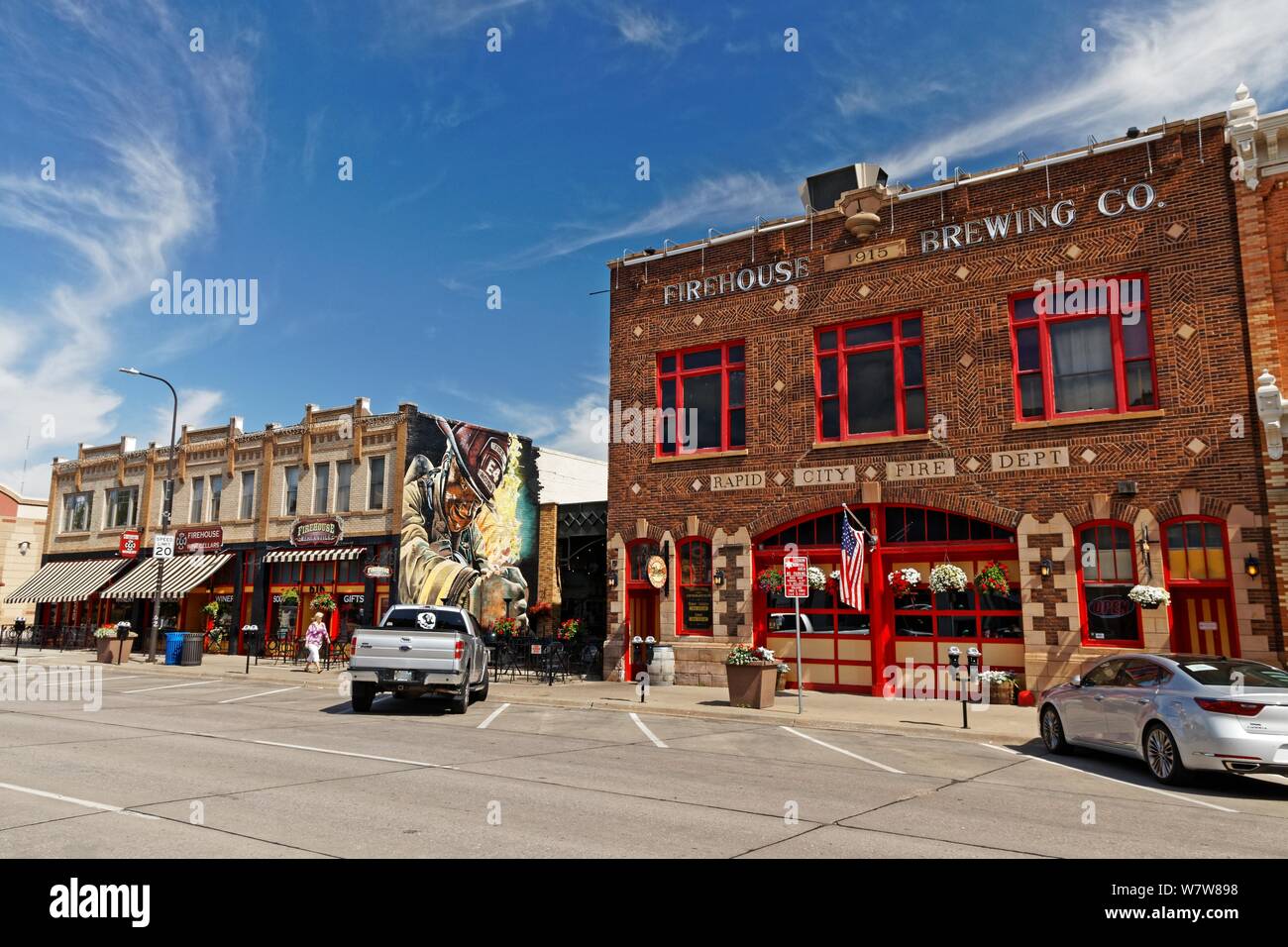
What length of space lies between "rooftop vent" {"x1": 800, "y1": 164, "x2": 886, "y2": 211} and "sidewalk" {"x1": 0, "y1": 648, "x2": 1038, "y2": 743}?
12.8 m

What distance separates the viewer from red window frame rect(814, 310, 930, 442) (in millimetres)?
21734

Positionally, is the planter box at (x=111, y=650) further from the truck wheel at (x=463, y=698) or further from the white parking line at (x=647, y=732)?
the white parking line at (x=647, y=732)

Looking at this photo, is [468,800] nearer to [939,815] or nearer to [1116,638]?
[939,815]

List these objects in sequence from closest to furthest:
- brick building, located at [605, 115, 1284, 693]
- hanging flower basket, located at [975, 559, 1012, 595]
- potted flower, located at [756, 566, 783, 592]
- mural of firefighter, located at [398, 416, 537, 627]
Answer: brick building, located at [605, 115, 1284, 693]
hanging flower basket, located at [975, 559, 1012, 595]
potted flower, located at [756, 566, 783, 592]
mural of firefighter, located at [398, 416, 537, 627]

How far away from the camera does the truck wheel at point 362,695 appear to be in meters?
16.5

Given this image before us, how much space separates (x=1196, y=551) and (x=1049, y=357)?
5.14 m

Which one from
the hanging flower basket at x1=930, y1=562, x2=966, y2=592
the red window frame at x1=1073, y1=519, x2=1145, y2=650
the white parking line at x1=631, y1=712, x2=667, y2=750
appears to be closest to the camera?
the white parking line at x1=631, y1=712, x2=667, y2=750

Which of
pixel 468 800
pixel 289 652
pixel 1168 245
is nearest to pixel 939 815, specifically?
pixel 468 800

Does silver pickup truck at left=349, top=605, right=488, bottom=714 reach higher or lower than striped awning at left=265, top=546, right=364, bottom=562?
lower

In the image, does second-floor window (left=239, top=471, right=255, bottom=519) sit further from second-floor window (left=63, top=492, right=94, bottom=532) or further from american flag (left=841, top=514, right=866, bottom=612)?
american flag (left=841, top=514, right=866, bottom=612)

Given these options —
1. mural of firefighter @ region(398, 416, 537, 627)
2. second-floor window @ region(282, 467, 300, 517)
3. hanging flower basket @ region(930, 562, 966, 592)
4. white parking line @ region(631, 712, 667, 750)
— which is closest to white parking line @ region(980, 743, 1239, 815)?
white parking line @ region(631, 712, 667, 750)

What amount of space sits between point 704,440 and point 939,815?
54.9ft

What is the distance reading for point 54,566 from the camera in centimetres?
4312

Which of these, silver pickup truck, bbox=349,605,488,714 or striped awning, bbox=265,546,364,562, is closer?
silver pickup truck, bbox=349,605,488,714
